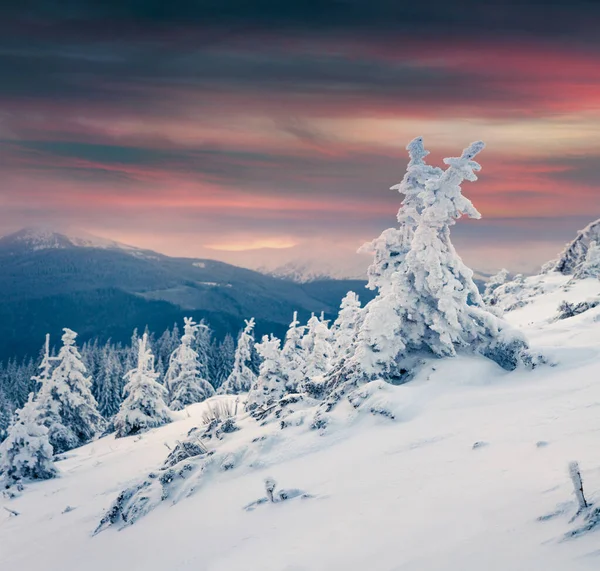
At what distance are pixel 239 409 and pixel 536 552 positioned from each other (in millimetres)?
30596

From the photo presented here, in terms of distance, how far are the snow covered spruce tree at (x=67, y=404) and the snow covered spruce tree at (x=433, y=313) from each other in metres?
31.0

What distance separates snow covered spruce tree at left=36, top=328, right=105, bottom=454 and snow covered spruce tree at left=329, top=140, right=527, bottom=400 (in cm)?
3098

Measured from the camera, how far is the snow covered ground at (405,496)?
7621mm

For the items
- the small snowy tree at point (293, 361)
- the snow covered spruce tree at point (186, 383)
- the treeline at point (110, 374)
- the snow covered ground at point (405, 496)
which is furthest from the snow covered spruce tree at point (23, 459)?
the treeline at point (110, 374)

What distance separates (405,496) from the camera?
982 cm

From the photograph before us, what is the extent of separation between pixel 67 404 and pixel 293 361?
22227 millimetres

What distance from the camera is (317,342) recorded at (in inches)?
1387

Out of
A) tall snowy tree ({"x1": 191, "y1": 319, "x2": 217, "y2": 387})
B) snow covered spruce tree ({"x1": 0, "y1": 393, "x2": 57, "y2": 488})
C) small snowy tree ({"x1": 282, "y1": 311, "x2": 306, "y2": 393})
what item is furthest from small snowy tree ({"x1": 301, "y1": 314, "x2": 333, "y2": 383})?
tall snowy tree ({"x1": 191, "y1": 319, "x2": 217, "y2": 387})

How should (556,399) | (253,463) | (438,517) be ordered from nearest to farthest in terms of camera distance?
(438,517), (556,399), (253,463)

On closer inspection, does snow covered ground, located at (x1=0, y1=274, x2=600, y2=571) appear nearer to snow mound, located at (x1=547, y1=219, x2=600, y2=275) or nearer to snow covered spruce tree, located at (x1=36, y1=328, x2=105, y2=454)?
snow covered spruce tree, located at (x1=36, y1=328, x2=105, y2=454)

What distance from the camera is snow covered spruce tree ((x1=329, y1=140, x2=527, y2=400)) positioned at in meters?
16.9

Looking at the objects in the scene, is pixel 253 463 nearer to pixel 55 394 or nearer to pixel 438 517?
pixel 438 517

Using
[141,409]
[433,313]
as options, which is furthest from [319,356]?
[433,313]

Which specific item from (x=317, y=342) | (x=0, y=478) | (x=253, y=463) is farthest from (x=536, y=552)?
(x=317, y=342)
